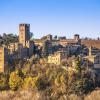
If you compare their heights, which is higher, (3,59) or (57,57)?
(57,57)

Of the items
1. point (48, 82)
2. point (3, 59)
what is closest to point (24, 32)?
point (3, 59)

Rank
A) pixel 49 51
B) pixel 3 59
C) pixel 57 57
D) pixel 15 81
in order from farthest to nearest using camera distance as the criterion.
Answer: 1. pixel 49 51
2. pixel 57 57
3. pixel 3 59
4. pixel 15 81

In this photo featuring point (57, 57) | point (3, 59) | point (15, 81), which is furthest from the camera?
point (57, 57)

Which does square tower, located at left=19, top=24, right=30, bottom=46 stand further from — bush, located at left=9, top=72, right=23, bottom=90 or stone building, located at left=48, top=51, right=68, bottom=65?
bush, located at left=9, top=72, right=23, bottom=90

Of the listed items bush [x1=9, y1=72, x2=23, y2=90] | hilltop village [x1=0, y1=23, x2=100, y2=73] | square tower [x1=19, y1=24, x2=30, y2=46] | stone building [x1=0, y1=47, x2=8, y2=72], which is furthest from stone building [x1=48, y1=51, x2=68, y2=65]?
square tower [x1=19, y1=24, x2=30, y2=46]

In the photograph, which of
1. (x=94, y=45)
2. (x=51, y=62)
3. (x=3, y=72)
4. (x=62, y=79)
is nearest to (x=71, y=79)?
(x=62, y=79)

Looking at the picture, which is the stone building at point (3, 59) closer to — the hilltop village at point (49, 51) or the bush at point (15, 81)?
the hilltop village at point (49, 51)

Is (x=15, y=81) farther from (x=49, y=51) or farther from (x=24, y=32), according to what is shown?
(x=24, y=32)

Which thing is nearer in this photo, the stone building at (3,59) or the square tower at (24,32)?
the stone building at (3,59)

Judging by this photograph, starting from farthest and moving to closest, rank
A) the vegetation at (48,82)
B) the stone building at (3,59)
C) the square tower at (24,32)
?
the square tower at (24,32) → the stone building at (3,59) → the vegetation at (48,82)

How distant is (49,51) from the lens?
109 feet

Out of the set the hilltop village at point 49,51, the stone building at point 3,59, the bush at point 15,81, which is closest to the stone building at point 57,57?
the hilltop village at point 49,51

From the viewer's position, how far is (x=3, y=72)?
99.0 feet

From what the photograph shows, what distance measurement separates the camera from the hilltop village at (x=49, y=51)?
99.3ft
